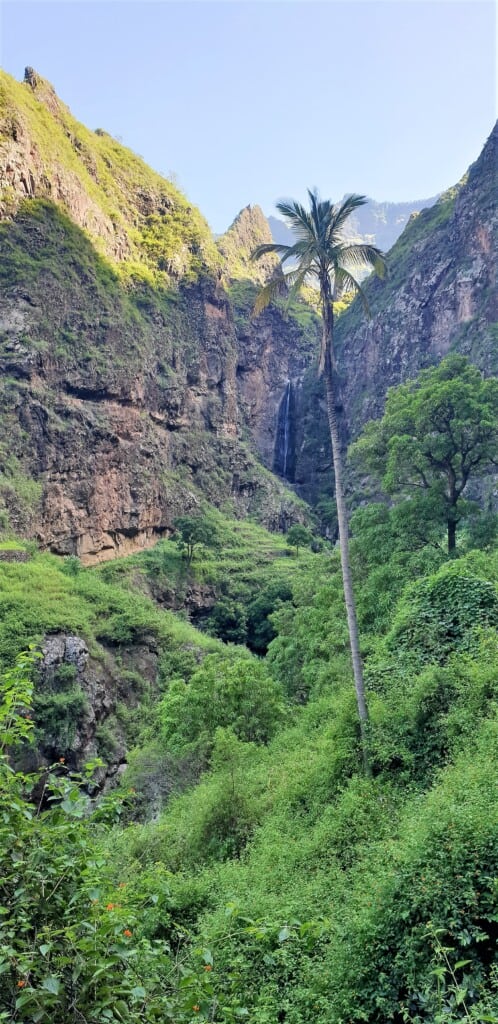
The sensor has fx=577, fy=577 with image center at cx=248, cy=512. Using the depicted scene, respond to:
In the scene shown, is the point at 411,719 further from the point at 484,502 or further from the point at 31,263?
the point at 31,263

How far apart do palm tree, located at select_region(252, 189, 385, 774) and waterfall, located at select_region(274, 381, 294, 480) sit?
61.6 meters

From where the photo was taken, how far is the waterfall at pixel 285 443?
73625 mm

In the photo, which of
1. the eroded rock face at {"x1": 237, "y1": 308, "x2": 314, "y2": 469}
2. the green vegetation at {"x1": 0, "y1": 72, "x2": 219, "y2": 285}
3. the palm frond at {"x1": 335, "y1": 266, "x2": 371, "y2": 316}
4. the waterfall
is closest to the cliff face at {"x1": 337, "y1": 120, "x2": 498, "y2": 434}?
the eroded rock face at {"x1": 237, "y1": 308, "x2": 314, "y2": 469}

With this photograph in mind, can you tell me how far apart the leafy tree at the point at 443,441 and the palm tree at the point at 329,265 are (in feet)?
26.1

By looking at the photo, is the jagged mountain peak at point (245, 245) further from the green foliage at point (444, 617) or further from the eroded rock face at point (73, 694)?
the green foliage at point (444, 617)

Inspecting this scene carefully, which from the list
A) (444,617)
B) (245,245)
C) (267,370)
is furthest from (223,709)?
(245,245)

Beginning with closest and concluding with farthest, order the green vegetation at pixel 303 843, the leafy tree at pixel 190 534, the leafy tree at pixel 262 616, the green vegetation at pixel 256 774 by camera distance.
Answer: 1. the green vegetation at pixel 303 843
2. the green vegetation at pixel 256 774
3. the leafy tree at pixel 262 616
4. the leafy tree at pixel 190 534

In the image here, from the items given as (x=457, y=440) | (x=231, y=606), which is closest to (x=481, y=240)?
(x=231, y=606)

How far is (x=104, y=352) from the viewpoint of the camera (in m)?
47.5

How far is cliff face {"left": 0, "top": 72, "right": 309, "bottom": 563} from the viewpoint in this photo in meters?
40.7

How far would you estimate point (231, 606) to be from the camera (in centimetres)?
4222

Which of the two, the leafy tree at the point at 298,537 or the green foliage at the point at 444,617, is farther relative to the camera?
the leafy tree at the point at 298,537

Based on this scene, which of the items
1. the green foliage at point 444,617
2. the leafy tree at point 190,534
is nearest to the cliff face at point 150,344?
the leafy tree at point 190,534

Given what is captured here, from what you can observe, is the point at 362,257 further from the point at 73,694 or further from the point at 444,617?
the point at 73,694
